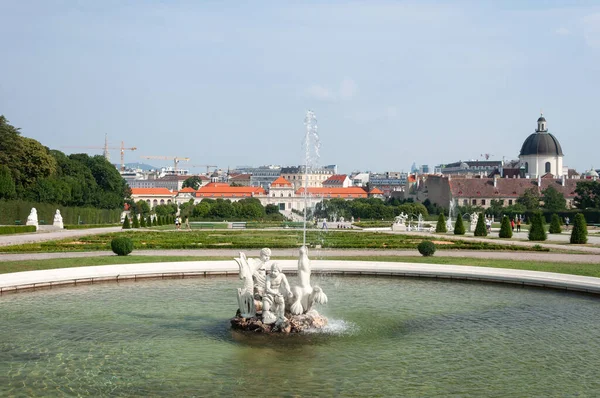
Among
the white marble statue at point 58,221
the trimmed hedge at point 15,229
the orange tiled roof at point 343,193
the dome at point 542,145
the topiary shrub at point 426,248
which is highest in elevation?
the dome at point 542,145

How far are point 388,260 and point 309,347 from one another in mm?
12469

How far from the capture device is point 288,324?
12539 mm

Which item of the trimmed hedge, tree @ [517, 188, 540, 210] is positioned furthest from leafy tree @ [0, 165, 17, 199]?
tree @ [517, 188, 540, 210]

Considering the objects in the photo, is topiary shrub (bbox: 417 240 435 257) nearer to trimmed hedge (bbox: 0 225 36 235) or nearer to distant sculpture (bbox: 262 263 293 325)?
distant sculpture (bbox: 262 263 293 325)

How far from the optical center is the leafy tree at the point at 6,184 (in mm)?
50156

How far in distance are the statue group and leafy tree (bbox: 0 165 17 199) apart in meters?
43.1

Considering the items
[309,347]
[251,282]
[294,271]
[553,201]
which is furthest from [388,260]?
[553,201]

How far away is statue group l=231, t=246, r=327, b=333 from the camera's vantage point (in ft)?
41.3

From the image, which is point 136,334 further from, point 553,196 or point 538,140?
point 538,140

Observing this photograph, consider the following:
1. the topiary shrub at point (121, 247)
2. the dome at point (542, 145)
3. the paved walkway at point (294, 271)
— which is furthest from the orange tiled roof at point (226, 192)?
the paved walkway at point (294, 271)

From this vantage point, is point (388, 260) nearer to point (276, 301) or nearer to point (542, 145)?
point (276, 301)

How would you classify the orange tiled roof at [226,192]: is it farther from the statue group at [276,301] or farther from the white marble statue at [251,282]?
the statue group at [276,301]

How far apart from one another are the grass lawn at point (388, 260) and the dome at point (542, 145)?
378 feet

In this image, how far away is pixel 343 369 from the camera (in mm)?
10430
